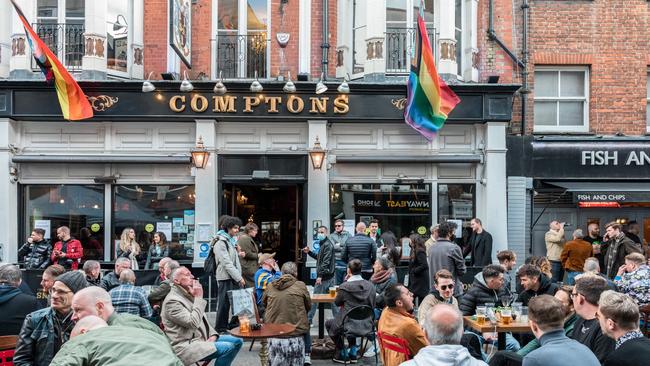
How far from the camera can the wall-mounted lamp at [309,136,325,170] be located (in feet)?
47.3

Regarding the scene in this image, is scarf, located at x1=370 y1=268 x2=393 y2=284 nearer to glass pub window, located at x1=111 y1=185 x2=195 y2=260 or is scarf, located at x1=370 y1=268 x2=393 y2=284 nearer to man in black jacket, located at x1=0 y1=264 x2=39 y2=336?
man in black jacket, located at x1=0 y1=264 x2=39 y2=336

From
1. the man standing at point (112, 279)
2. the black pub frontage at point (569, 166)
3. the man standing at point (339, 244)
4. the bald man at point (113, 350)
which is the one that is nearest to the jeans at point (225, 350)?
the man standing at point (112, 279)

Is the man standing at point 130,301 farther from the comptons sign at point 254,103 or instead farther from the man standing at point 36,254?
the comptons sign at point 254,103

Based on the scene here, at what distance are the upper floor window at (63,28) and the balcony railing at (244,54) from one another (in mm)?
3019

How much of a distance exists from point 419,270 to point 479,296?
2.72 meters

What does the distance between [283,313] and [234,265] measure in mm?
2957

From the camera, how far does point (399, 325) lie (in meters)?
6.74

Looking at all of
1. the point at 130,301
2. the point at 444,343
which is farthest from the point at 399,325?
the point at 130,301

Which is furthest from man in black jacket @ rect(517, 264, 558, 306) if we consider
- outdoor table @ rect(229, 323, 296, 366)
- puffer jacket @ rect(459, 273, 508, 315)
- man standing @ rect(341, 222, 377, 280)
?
man standing @ rect(341, 222, 377, 280)

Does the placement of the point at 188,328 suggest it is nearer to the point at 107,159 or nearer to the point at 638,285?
the point at 638,285

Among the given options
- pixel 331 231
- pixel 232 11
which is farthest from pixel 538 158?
pixel 232 11

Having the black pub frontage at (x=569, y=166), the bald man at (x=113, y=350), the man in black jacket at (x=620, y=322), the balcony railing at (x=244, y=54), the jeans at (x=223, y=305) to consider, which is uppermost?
the balcony railing at (x=244, y=54)

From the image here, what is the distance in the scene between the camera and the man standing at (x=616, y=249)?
1218 centimetres

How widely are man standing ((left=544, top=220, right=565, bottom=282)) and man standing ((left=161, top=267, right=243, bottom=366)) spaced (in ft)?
30.4
